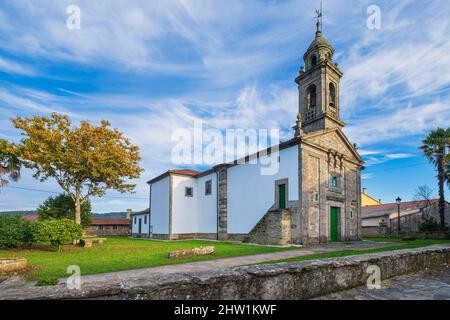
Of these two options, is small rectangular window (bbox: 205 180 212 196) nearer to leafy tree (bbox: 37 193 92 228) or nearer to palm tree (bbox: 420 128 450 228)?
leafy tree (bbox: 37 193 92 228)

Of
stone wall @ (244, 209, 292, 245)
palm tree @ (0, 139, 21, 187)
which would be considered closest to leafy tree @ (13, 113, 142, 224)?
palm tree @ (0, 139, 21, 187)

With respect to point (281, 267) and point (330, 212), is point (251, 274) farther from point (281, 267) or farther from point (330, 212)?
point (330, 212)

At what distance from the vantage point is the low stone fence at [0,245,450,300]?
2834mm

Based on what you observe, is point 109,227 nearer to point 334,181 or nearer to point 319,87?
point 334,181

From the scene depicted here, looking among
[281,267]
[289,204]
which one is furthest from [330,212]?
[281,267]

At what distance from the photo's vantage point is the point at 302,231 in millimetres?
17406

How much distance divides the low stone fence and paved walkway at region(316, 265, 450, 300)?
0.17 meters

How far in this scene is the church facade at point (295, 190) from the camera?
18.2 meters

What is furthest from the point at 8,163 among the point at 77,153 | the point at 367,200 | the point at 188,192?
the point at 367,200

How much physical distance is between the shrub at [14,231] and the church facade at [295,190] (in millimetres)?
12388

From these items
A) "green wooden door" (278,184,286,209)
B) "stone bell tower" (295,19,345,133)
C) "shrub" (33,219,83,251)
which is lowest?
"shrub" (33,219,83,251)

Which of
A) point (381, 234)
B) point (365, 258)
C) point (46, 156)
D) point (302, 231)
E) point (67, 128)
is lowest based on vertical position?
point (381, 234)

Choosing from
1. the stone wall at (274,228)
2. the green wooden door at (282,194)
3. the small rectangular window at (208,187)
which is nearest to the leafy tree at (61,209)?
the small rectangular window at (208,187)
